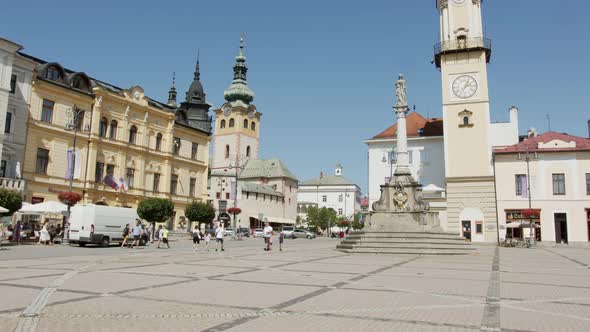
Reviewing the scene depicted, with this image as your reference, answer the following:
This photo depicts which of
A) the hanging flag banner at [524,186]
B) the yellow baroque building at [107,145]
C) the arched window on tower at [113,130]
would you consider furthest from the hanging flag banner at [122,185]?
the hanging flag banner at [524,186]

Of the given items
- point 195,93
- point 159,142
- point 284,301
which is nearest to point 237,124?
point 195,93

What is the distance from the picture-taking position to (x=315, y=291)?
9984mm

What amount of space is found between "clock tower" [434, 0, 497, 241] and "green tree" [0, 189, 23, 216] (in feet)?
116

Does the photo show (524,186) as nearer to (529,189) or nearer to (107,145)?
(529,189)

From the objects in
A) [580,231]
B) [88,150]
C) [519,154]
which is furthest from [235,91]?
[580,231]

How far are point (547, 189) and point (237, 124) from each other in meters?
64.1

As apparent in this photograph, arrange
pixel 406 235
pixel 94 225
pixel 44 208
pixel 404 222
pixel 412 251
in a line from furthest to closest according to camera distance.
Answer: pixel 44 208
pixel 404 222
pixel 94 225
pixel 406 235
pixel 412 251

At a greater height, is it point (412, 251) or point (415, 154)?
point (415, 154)

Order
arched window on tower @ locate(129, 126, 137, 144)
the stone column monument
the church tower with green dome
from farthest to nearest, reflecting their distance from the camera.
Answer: the church tower with green dome < arched window on tower @ locate(129, 126, 137, 144) < the stone column monument

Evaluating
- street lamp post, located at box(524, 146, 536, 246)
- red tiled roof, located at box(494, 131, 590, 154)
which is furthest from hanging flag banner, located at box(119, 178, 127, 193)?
street lamp post, located at box(524, 146, 536, 246)

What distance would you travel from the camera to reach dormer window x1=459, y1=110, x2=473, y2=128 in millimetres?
45875

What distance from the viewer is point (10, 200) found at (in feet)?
91.2

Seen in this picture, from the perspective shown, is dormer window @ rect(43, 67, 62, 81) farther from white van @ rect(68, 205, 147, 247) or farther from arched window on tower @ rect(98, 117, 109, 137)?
white van @ rect(68, 205, 147, 247)

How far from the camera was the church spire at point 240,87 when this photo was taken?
321 ft
